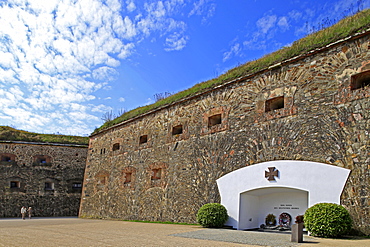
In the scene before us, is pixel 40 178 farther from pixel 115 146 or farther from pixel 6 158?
pixel 115 146

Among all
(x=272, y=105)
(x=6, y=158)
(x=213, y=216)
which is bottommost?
(x=213, y=216)

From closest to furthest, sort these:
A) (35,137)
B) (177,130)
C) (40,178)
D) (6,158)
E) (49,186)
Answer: (177,130)
(6,158)
(40,178)
(49,186)
(35,137)

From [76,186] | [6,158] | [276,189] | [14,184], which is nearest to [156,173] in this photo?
[276,189]

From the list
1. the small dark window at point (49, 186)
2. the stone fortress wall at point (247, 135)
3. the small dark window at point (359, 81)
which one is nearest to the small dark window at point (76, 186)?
the small dark window at point (49, 186)

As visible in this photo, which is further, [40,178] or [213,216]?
[40,178]

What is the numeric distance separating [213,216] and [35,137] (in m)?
17.1

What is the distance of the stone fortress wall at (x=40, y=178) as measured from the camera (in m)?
20.4

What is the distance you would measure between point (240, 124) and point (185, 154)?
2826mm

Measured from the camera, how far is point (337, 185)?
7.75m

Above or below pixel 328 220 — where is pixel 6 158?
above

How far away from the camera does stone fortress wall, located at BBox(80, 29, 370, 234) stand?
788cm

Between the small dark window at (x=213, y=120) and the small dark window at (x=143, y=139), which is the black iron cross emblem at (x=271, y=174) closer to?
the small dark window at (x=213, y=120)

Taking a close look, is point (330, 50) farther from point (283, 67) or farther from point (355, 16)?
point (355, 16)

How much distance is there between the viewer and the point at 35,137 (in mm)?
22422
